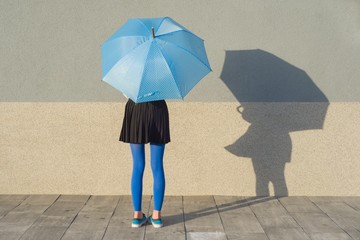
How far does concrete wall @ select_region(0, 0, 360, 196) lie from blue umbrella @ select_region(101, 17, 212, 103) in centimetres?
135

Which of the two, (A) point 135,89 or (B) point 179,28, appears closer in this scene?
(A) point 135,89

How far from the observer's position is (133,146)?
4926 mm

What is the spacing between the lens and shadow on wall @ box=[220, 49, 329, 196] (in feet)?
19.8

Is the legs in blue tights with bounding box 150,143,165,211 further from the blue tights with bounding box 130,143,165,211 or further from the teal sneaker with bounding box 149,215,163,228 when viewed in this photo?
the teal sneaker with bounding box 149,215,163,228

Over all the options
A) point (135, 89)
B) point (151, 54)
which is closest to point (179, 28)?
point (151, 54)

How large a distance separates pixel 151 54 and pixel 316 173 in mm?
2813

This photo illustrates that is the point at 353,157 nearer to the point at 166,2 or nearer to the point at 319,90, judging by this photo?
the point at 319,90

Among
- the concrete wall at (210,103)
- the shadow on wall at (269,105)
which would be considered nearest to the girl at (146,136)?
the concrete wall at (210,103)

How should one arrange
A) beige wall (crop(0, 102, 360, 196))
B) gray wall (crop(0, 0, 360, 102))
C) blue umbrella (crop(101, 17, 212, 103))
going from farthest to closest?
beige wall (crop(0, 102, 360, 196)), gray wall (crop(0, 0, 360, 102)), blue umbrella (crop(101, 17, 212, 103))

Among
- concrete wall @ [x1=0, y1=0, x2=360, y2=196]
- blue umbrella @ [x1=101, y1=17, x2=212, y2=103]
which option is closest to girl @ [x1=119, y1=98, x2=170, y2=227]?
blue umbrella @ [x1=101, y1=17, x2=212, y2=103]

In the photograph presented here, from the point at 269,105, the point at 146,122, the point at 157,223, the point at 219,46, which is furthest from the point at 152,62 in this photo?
the point at 269,105

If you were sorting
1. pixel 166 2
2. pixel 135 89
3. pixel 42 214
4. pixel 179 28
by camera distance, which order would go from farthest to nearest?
pixel 166 2, pixel 42 214, pixel 179 28, pixel 135 89

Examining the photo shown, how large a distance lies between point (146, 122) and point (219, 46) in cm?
169

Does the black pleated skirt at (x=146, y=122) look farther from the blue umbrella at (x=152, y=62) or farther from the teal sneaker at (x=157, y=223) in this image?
the teal sneaker at (x=157, y=223)
